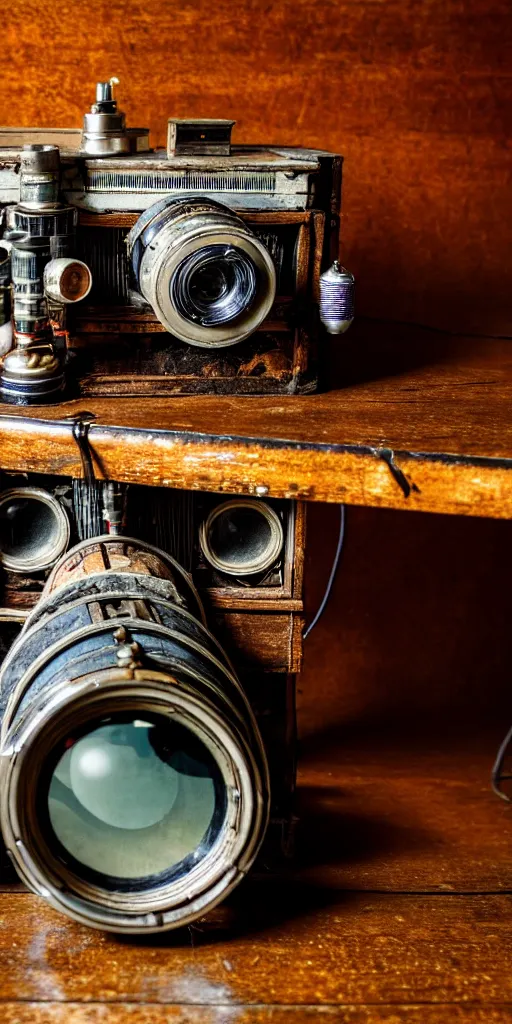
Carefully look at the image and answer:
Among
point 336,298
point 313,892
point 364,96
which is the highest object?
point 364,96

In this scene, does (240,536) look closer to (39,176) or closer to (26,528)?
(26,528)

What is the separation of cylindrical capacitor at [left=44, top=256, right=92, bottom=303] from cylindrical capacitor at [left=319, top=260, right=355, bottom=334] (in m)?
0.28

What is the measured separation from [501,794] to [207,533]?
2.55 feet

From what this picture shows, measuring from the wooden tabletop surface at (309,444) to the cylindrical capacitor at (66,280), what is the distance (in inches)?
5.1

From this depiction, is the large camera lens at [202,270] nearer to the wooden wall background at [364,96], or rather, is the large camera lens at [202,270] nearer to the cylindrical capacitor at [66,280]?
the cylindrical capacitor at [66,280]

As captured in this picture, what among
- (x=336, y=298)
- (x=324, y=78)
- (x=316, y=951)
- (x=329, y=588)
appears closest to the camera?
(x=316, y=951)

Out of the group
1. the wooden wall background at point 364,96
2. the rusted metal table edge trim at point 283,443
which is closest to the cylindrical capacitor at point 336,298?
the rusted metal table edge trim at point 283,443

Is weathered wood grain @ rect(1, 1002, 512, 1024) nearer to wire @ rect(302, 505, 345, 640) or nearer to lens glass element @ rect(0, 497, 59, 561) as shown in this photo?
lens glass element @ rect(0, 497, 59, 561)

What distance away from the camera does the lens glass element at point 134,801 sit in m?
1.29

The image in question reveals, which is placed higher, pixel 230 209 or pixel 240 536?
pixel 230 209

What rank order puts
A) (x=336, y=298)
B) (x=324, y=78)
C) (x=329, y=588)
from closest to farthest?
1. (x=336, y=298)
2. (x=324, y=78)
3. (x=329, y=588)

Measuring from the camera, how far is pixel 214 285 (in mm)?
1414

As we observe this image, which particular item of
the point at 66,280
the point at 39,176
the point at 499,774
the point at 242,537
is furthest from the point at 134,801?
the point at 499,774

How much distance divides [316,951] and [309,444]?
0.56 metres
